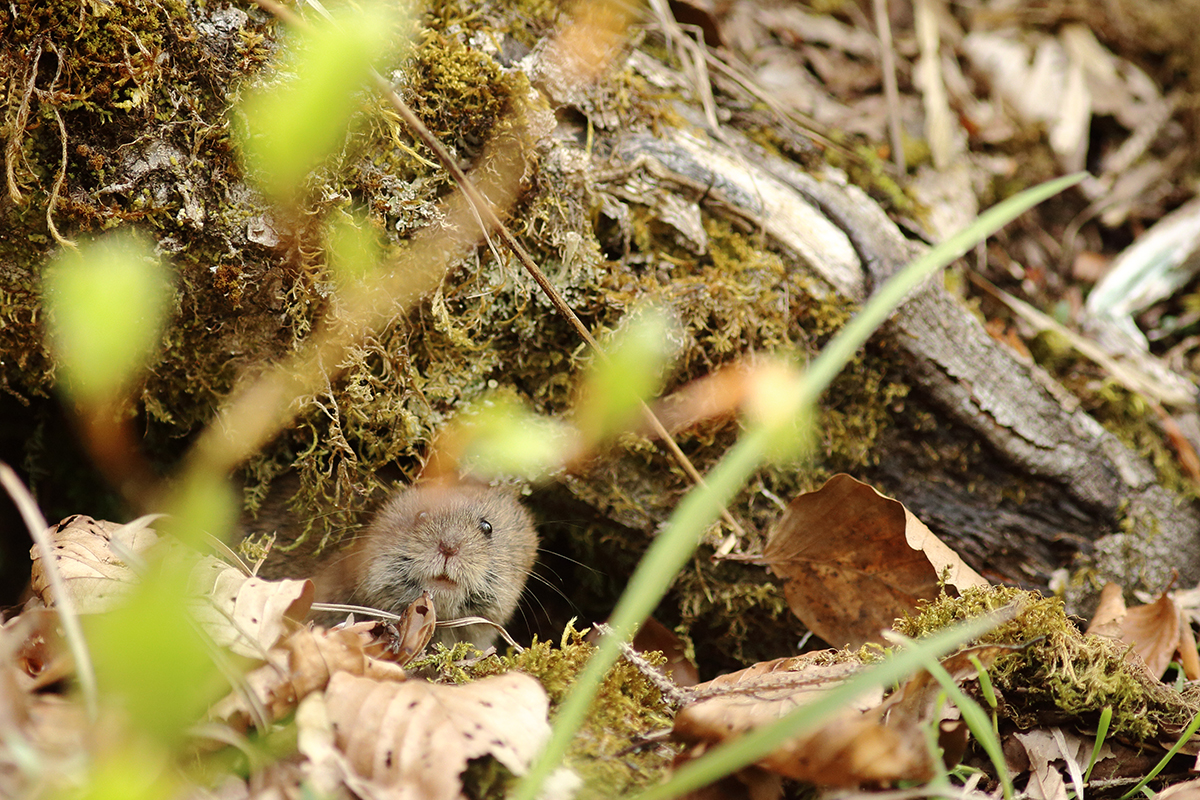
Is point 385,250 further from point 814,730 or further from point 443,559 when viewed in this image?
point 814,730

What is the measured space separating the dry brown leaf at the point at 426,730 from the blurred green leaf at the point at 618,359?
111 cm

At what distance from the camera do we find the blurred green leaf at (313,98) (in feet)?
3.88

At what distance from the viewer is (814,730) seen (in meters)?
1.53

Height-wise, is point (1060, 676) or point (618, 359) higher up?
point (618, 359)

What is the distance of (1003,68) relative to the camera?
468 cm

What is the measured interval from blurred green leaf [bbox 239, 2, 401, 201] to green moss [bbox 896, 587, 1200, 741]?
1813 mm

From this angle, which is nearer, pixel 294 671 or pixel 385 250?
pixel 294 671

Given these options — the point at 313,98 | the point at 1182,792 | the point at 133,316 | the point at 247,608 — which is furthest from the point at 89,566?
the point at 1182,792

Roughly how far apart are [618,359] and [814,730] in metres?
1.36

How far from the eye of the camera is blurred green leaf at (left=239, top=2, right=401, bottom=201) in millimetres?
1184

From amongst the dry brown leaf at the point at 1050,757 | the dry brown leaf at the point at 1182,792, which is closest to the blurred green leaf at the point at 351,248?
the dry brown leaf at the point at 1050,757

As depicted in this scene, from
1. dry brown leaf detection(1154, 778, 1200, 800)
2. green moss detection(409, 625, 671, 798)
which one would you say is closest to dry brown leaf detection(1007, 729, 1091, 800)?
dry brown leaf detection(1154, 778, 1200, 800)

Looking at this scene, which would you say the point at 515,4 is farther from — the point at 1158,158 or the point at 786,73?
the point at 1158,158

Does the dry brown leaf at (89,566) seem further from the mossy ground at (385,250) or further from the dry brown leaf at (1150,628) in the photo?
the dry brown leaf at (1150,628)
